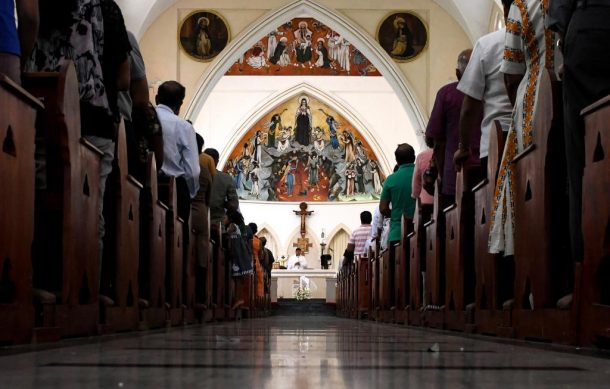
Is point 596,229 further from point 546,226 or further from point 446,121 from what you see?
point 446,121

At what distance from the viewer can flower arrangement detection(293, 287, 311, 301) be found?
24328 mm

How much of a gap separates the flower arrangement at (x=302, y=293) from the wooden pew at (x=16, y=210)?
2193cm

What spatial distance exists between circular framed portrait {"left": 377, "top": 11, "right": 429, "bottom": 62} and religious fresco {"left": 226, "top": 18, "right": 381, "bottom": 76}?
5.78 meters

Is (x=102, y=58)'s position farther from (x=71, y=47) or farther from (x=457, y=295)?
(x=457, y=295)

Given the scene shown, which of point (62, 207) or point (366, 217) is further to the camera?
point (366, 217)

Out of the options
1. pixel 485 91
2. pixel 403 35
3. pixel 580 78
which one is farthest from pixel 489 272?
pixel 403 35

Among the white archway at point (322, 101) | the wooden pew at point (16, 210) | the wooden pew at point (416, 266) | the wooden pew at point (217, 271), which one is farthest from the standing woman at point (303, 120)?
the wooden pew at point (16, 210)

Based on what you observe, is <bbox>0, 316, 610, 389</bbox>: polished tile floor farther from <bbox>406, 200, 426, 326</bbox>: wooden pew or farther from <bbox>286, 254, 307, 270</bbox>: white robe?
<bbox>286, 254, 307, 270</bbox>: white robe

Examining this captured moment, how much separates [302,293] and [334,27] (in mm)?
8850

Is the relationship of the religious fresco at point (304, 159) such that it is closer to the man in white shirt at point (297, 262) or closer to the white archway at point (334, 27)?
the man in white shirt at point (297, 262)

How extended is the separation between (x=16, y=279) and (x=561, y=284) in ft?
5.43

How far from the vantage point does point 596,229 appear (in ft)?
7.50

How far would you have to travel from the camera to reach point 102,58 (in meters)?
3.70

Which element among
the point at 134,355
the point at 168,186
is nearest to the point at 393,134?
the point at 168,186
